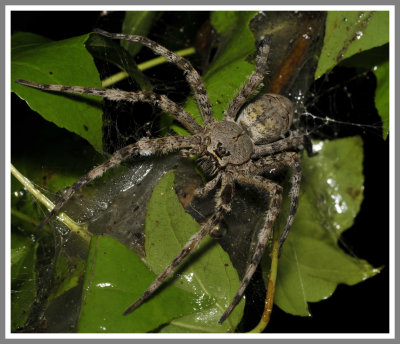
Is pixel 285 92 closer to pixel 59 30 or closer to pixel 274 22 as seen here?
pixel 274 22

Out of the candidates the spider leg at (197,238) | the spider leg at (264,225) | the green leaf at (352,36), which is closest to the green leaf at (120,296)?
the spider leg at (197,238)

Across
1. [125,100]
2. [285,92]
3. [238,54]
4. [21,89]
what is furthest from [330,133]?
[21,89]

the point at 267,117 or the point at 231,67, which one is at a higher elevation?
the point at 231,67

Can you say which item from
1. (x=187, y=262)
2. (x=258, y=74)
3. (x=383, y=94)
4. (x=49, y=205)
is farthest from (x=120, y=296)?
(x=383, y=94)

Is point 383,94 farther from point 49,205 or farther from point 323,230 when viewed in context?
point 49,205

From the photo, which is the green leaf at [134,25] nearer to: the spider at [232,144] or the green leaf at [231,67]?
the spider at [232,144]
